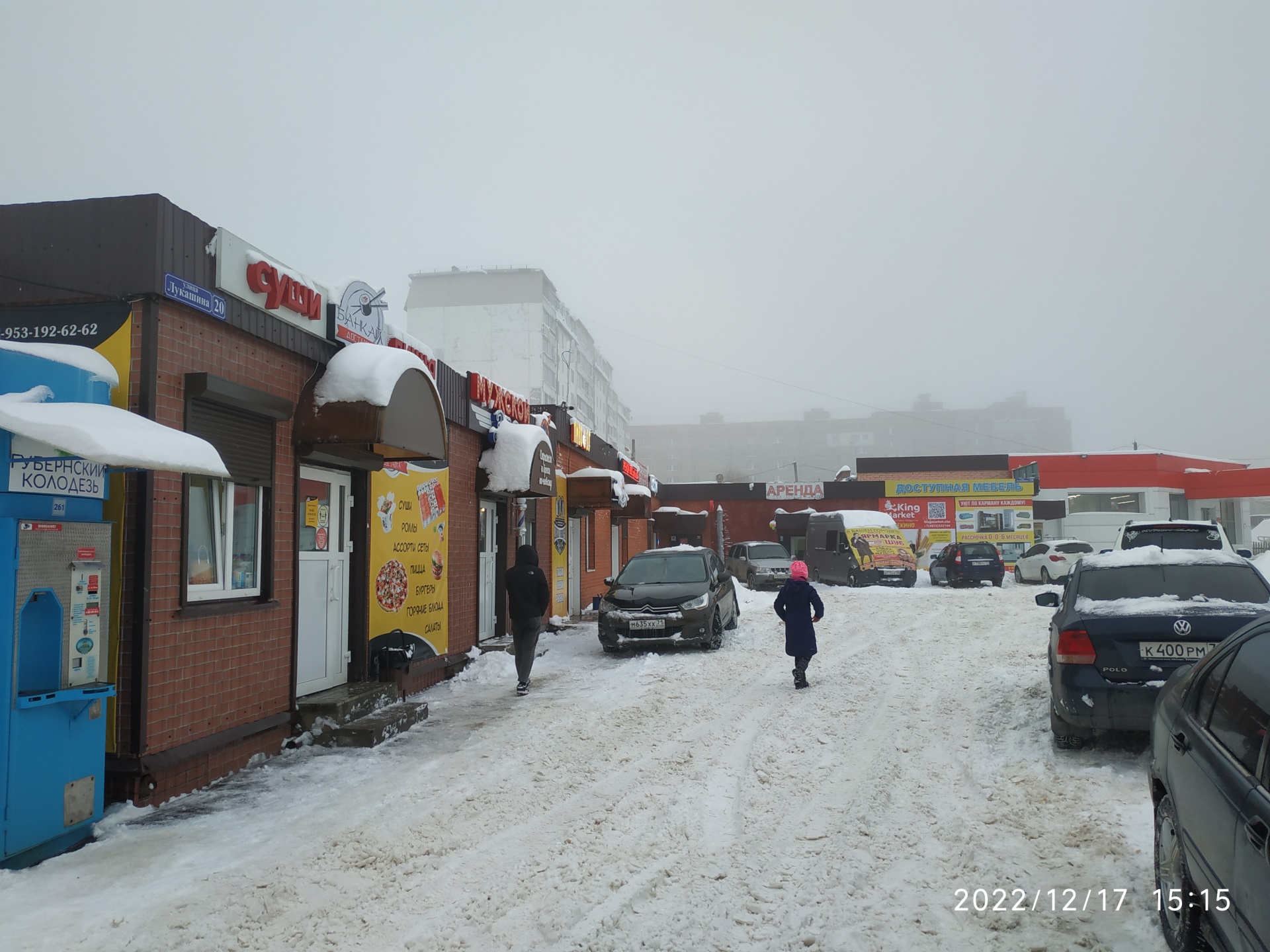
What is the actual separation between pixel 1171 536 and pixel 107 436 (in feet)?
50.6

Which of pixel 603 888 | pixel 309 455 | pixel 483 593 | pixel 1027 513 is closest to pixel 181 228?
pixel 309 455

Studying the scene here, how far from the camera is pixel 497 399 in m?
12.8

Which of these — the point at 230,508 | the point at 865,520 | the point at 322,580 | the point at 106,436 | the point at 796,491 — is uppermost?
the point at 796,491

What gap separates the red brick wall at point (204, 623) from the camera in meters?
5.55

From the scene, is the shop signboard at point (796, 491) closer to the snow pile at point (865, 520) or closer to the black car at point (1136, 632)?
the snow pile at point (865, 520)

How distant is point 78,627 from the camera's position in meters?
4.85

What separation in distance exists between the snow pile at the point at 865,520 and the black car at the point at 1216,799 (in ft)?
74.6

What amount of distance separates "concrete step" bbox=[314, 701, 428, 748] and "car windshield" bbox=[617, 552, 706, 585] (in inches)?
231

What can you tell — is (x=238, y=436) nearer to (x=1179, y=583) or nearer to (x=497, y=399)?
(x=497, y=399)

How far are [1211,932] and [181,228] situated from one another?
686 cm

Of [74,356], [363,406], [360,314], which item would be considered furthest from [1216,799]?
[360,314]

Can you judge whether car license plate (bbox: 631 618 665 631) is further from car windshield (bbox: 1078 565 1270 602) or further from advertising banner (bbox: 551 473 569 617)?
car windshield (bbox: 1078 565 1270 602)

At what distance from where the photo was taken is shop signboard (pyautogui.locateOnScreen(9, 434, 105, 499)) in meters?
4.56

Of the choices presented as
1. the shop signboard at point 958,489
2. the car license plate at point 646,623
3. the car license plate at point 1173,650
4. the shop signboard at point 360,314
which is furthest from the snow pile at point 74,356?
the shop signboard at point 958,489
